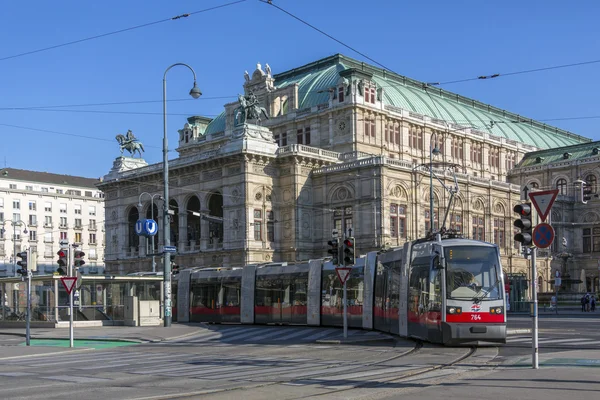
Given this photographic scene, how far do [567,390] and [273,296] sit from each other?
90.8ft

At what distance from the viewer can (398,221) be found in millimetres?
73250

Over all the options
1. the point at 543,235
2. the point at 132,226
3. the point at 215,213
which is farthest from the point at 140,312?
the point at 132,226

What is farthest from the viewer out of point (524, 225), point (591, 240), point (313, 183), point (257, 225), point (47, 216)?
point (47, 216)

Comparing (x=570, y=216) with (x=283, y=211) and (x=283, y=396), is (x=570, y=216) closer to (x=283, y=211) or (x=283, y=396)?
(x=283, y=211)

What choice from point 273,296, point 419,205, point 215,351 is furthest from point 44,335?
point 419,205

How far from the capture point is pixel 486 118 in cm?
10244

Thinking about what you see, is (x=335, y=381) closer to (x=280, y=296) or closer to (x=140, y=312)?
(x=280, y=296)

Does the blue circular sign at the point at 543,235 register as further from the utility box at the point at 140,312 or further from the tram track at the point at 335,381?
the utility box at the point at 140,312

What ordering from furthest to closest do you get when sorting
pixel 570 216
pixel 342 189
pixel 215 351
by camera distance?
pixel 570 216 < pixel 342 189 < pixel 215 351

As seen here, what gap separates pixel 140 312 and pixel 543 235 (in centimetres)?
2874

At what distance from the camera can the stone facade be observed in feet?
239

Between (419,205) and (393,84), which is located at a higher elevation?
(393,84)

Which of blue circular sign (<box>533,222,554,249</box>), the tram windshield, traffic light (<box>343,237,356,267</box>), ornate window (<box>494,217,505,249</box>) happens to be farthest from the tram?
ornate window (<box>494,217,505,249</box>)

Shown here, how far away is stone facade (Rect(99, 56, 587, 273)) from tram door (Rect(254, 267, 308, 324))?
2480cm
